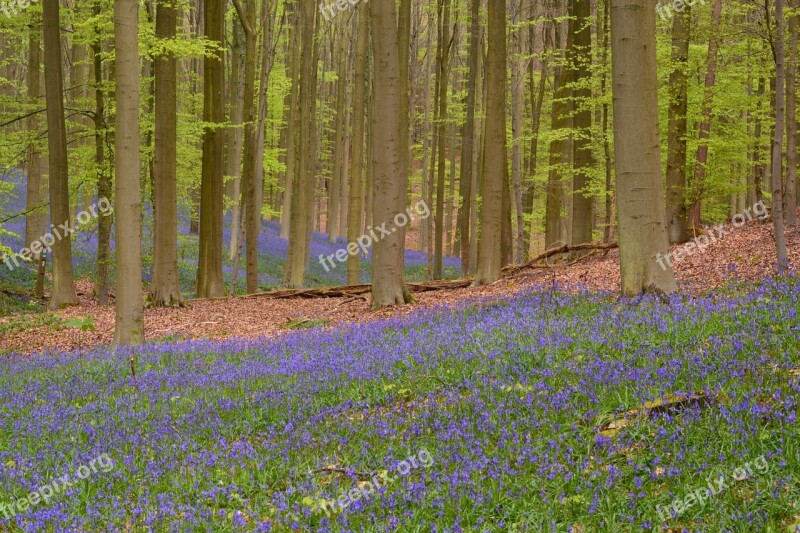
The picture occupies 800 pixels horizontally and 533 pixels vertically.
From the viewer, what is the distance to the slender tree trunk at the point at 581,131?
18.8 meters

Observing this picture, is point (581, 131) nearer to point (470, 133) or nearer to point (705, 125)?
point (705, 125)

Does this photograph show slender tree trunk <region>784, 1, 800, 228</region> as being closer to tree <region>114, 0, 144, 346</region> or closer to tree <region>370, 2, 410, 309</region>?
tree <region>370, 2, 410, 309</region>

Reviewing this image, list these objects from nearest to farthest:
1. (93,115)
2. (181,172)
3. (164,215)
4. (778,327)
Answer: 1. (778,327)
2. (164,215)
3. (93,115)
4. (181,172)

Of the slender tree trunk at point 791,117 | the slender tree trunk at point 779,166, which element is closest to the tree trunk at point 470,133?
the slender tree trunk at point 791,117

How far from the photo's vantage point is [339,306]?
1689cm

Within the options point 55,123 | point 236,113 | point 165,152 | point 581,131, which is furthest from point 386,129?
point 236,113

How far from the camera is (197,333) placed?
14.3 m

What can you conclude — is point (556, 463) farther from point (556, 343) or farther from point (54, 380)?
point (54, 380)

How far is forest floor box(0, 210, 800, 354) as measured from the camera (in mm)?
12703

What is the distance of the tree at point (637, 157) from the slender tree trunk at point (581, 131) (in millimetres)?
9057

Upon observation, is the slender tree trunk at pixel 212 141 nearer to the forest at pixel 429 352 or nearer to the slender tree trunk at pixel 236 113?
the forest at pixel 429 352

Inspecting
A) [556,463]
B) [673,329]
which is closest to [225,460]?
[556,463]

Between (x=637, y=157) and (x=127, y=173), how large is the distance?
27.2 feet

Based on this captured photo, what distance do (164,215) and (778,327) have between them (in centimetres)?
1526
